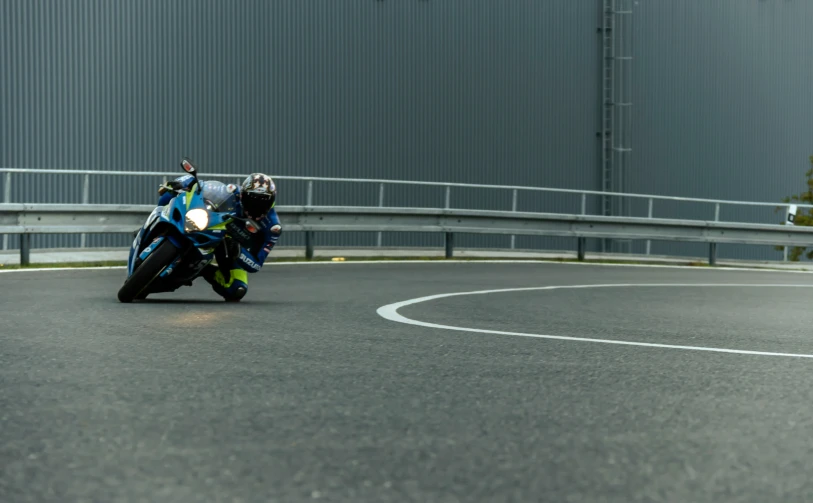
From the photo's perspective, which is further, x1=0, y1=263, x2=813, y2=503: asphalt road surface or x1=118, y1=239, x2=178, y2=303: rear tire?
x1=118, y1=239, x2=178, y2=303: rear tire

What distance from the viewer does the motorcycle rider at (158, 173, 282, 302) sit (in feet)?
34.7

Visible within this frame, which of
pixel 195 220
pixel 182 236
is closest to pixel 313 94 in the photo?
pixel 182 236

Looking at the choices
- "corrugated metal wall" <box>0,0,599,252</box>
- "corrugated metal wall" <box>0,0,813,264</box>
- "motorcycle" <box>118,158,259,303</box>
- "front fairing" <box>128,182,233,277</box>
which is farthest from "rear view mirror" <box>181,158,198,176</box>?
"corrugated metal wall" <box>0,0,813,264</box>

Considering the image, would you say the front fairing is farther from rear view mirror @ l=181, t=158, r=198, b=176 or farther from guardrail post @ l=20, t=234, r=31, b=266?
guardrail post @ l=20, t=234, r=31, b=266

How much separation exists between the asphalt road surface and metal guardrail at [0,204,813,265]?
6334 millimetres

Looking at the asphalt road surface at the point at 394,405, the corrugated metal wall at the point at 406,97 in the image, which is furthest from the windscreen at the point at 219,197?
the corrugated metal wall at the point at 406,97

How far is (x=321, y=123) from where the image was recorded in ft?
89.8

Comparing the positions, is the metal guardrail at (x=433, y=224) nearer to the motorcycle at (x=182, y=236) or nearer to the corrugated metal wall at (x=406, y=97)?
the corrugated metal wall at (x=406, y=97)

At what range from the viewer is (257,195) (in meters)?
10.5

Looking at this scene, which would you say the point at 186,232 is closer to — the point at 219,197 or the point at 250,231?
the point at 219,197

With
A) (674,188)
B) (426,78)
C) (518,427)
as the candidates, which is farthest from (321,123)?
(518,427)

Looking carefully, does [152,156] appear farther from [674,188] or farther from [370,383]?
[370,383]

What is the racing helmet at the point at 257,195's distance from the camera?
1053 cm

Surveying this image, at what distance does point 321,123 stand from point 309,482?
23.8 meters
